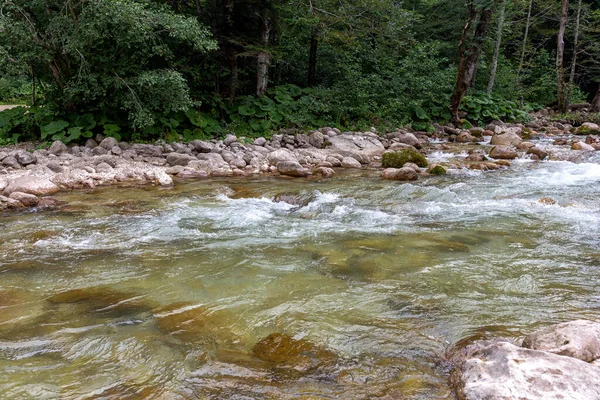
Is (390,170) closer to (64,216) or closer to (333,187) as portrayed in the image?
(333,187)

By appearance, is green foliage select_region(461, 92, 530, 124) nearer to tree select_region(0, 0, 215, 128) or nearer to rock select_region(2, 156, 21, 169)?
tree select_region(0, 0, 215, 128)

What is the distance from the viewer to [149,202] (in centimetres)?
738

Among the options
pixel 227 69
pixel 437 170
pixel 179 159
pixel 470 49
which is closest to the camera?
pixel 437 170

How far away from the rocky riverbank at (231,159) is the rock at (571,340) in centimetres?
656

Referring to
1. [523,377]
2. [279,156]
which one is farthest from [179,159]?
[523,377]

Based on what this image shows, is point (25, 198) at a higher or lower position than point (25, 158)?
lower

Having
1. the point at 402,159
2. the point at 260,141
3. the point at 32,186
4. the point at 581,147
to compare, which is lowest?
the point at 32,186

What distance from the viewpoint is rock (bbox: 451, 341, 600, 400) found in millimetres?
2168

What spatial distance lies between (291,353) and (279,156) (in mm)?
8070

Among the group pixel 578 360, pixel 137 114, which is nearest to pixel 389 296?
pixel 578 360

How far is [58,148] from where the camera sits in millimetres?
10336

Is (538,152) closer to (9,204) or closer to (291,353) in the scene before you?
(291,353)

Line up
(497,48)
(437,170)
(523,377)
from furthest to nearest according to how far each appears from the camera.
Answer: (497,48) < (437,170) < (523,377)

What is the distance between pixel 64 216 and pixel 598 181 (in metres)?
9.31
